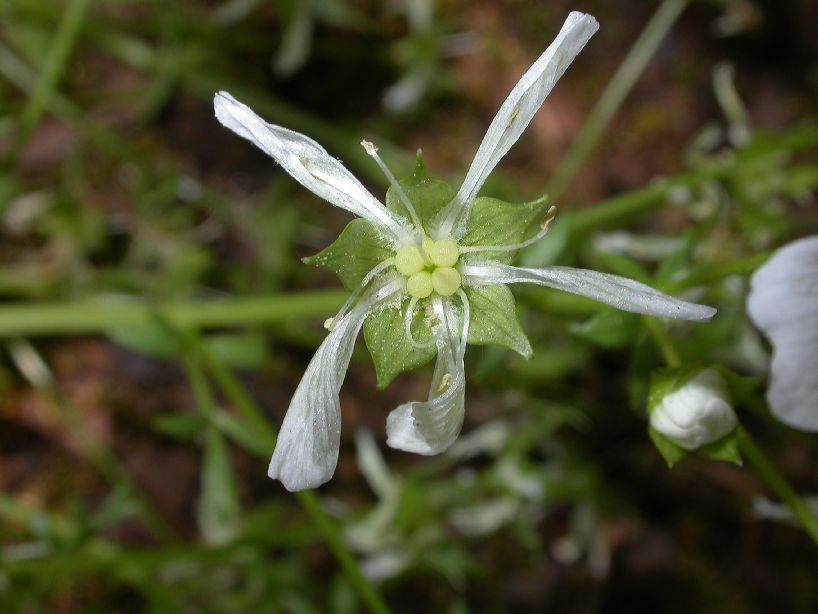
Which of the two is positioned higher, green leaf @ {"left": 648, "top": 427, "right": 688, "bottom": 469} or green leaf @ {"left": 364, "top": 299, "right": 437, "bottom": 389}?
green leaf @ {"left": 364, "top": 299, "right": 437, "bottom": 389}

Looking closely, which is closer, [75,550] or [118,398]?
[75,550]

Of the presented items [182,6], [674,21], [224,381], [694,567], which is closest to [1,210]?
[224,381]

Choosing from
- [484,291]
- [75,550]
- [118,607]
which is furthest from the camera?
[118,607]

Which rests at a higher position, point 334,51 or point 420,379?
point 334,51

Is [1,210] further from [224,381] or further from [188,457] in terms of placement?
[188,457]

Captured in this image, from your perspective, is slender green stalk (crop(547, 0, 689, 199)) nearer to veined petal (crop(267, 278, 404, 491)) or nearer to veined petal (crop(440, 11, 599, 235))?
veined petal (crop(440, 11, 599, 235))

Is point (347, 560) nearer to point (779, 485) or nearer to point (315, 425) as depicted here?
point (315, 425)

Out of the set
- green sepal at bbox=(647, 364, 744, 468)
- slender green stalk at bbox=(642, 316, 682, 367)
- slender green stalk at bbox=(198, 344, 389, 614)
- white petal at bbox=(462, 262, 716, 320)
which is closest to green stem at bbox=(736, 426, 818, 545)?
green sepal at bbox=(647, 364, 744, 468)
